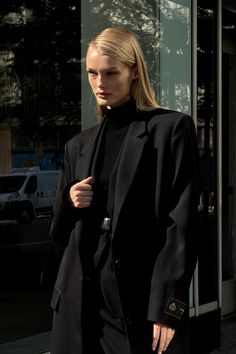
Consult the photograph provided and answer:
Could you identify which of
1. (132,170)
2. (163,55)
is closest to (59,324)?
(132,170)

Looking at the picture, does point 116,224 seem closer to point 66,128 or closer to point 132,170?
point 132,170

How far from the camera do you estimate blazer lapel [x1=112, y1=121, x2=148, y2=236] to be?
173cm

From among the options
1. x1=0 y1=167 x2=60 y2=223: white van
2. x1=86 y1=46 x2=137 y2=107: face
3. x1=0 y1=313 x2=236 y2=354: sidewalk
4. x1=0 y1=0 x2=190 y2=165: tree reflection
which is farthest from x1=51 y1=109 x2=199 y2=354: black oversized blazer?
x1=0 y1=167 x2=60 y2=223: white van

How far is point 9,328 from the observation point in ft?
15.6

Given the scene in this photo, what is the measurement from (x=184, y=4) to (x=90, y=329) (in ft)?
11.6

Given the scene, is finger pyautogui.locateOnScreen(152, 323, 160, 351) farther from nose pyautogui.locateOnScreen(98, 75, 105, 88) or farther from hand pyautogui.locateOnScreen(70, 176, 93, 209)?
nose pyautogui.locateOnScreen(98, 75, 105, 88)

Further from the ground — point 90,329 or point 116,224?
point 116,224

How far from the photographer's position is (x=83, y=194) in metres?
1.76

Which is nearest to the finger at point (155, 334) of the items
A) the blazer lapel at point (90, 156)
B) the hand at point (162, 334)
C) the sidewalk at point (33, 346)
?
the hand at point (162, 334)

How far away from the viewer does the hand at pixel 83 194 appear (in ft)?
5.79

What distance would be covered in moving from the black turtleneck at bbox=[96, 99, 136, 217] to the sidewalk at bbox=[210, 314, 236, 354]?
3.49 m

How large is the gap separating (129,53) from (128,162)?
12.6 inches

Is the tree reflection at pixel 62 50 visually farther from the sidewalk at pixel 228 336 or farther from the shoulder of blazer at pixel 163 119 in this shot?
the shoulder of blazer at pixel 163 119

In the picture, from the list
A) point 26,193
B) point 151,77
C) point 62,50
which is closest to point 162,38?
point 151,77
